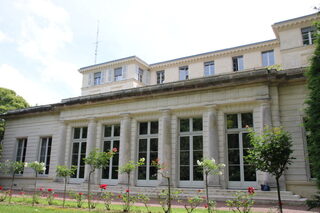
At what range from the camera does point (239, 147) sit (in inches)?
A: 484

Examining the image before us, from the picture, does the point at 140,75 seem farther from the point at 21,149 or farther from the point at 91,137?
the point at 91,137

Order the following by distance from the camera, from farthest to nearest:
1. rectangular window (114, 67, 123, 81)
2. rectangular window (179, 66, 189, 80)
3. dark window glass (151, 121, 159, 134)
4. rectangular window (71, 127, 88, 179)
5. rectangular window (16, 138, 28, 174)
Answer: rectangular window (114, 67, 123, 81) < rectangular window (179, 66, 189, 80) < rectangular window (16, 138, 28, 174) < rectangular window (71, 127, 88, 179) < dark window glass (151, 121, 159, 134)

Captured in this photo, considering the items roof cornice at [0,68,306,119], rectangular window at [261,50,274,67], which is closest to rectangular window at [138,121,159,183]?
roof cornice at [0,68,306,119]

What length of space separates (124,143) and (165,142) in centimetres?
236

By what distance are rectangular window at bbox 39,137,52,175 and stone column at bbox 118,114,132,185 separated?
19.8 ft

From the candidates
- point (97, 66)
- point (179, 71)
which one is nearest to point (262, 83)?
point (179, 71)

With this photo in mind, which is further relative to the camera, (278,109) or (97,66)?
(97,66)

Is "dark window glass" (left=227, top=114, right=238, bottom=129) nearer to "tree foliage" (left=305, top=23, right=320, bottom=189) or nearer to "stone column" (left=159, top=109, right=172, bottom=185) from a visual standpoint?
"stone column" (left=159, top=109, right=172, bottom=185)

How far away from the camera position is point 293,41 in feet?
73.8

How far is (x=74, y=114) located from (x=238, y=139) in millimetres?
9706

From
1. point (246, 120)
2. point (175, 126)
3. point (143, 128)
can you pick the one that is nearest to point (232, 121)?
point (246, 120)

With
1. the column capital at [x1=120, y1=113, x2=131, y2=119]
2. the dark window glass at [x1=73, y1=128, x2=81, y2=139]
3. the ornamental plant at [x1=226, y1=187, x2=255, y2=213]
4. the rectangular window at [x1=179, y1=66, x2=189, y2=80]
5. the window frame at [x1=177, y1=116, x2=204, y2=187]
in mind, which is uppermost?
the rectangular window at [x1=179, y1=66, x2=189, y2=80]

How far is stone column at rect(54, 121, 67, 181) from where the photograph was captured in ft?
53.7

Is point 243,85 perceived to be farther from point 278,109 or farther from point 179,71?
point 179,71
